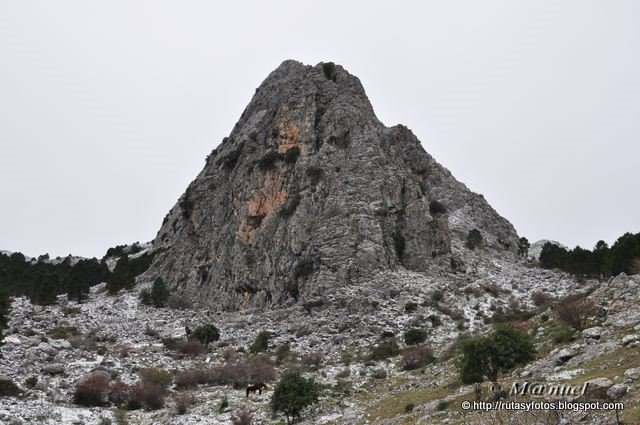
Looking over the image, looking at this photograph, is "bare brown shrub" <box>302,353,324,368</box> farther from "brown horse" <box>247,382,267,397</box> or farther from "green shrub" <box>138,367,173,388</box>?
"green shrub" <box>138,367,173,388</box>

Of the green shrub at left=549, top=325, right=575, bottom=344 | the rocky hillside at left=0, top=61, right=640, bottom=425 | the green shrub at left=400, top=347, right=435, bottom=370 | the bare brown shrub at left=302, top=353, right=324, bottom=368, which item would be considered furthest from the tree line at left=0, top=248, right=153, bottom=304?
the green shrub at left=549, top=325, right=575, bottom=344

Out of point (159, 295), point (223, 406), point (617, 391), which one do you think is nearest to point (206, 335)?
point (159, 295)

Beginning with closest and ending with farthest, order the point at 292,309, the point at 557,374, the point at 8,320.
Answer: the point at 557,374 < the point at 8,320 < the point at 292,309

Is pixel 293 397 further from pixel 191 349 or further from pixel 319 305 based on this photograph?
pixel 319 305

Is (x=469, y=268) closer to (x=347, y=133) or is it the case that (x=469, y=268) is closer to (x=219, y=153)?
(x=347, y=133)

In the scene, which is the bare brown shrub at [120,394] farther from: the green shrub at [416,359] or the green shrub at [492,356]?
the green shrub at [492,356]

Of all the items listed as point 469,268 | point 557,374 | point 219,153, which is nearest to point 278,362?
point 557,374

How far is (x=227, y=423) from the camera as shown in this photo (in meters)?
28.9

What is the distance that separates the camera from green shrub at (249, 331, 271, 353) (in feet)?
157

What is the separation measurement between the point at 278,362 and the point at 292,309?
1500 centimetres

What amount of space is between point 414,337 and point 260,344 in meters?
13.9

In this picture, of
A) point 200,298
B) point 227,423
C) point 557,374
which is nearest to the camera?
point 557,374

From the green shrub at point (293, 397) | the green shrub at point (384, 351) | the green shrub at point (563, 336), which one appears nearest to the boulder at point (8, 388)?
the green shrub at point (293, 397)

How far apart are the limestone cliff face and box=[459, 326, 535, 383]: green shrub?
110ft
